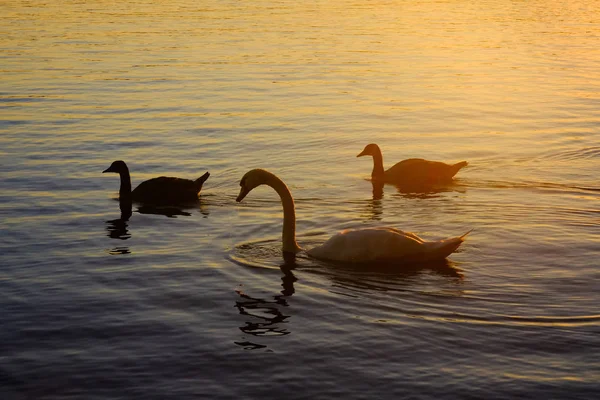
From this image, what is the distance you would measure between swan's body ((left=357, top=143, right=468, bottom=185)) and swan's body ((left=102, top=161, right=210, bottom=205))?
3.86m

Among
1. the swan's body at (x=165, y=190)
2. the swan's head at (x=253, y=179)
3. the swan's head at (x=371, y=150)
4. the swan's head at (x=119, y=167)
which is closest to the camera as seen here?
the swan's head at (x=253, y=179)

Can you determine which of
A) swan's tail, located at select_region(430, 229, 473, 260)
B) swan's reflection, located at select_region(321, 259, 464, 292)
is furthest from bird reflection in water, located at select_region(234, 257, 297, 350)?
swan's tail, located at select_region(430, 229, 473, 260)

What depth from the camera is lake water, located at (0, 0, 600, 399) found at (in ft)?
35.7

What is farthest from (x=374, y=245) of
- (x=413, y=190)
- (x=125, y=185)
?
(x=125, y=185)

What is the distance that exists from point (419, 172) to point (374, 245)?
668 centimetres

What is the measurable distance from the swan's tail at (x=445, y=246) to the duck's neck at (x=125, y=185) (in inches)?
290

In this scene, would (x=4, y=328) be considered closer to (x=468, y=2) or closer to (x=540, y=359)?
(x=540, y=359)

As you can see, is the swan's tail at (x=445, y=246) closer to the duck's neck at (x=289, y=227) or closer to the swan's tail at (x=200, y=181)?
the duck's neck at (x=289, y=227)

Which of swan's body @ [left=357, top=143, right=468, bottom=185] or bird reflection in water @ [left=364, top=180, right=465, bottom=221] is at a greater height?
swan's body @ [left=357, top=143, right=468, bottom=185]

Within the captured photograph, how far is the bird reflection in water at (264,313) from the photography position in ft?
39.2

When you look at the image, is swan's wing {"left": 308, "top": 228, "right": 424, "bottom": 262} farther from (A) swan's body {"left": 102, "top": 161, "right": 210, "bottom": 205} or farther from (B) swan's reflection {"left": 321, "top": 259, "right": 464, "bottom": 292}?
(A) swan's body {"left": 102, "top": 161, "right": 210, "bottom": 205}

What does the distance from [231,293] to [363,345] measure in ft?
8.61

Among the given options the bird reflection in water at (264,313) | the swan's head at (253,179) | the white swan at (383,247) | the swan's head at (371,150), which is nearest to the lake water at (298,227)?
the bird reflection in water at (264,313)

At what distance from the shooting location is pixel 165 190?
19203mm
